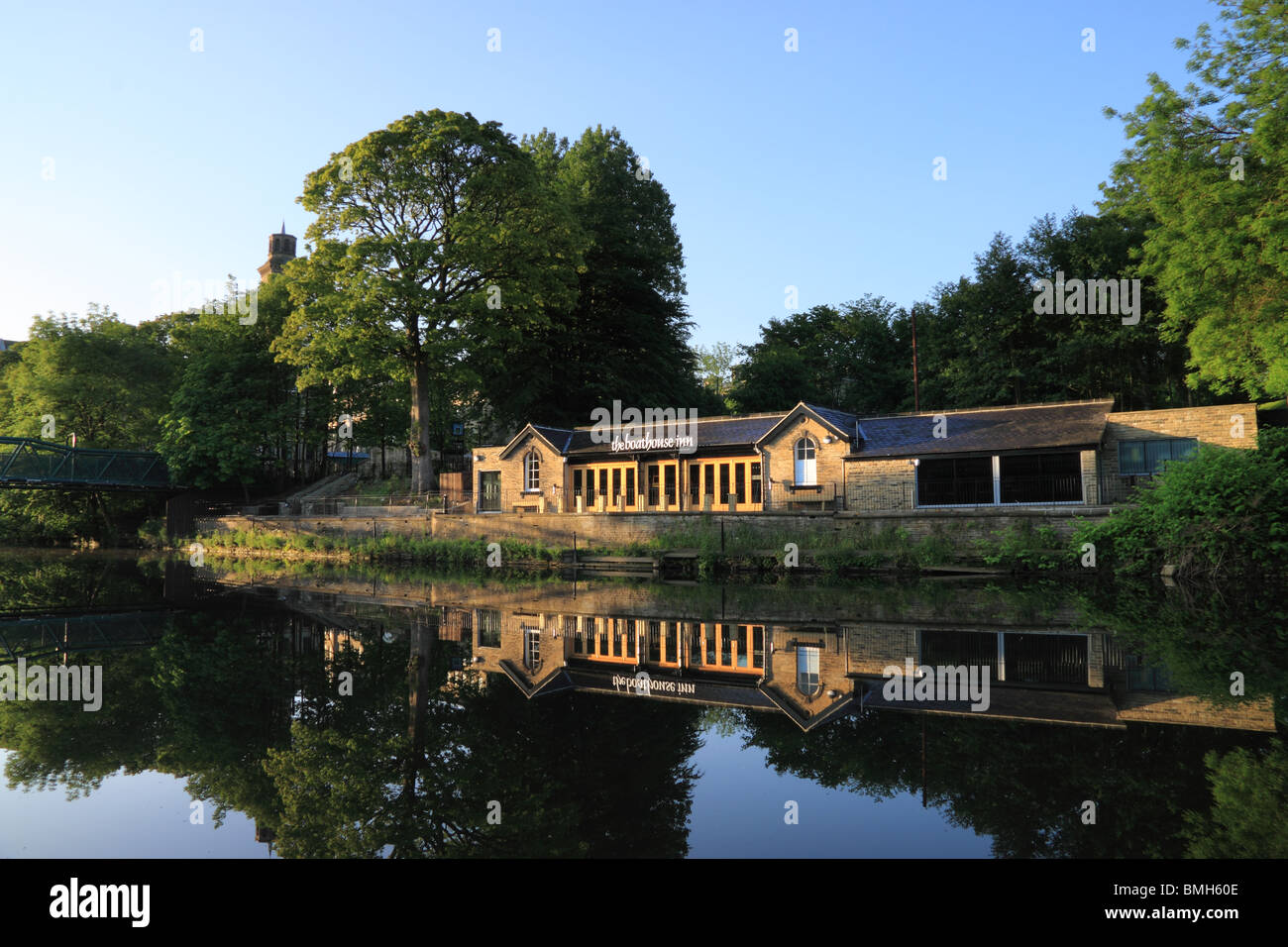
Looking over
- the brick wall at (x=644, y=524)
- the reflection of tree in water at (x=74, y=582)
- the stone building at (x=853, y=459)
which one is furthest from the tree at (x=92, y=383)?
the stone building at (x=853, y=459)

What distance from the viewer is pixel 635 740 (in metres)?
6.42

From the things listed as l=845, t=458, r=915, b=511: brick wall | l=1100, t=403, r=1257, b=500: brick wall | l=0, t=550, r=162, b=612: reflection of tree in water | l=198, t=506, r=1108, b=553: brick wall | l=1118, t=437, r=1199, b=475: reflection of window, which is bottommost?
l=0, t=550, r=162, b=612: reflection of tree in water

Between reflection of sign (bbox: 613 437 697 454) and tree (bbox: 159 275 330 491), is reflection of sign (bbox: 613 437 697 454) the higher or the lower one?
the lower one

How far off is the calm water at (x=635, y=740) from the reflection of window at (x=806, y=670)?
0.17 feet

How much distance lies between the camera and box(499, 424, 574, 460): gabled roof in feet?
110

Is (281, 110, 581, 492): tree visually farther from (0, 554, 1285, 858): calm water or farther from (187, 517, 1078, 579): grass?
(0, 554, 1285, 858): calm water

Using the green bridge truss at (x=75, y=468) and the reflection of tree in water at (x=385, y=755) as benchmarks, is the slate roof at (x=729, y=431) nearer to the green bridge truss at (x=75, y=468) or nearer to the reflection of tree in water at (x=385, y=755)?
the reflection of tree in water at (x=385, y=755)

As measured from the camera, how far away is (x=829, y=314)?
2287 inches

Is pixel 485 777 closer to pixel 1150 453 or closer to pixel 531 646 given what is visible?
pixel 531 646

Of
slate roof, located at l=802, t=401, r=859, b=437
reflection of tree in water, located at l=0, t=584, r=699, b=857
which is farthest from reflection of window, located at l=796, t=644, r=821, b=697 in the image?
slate roof, located at l=802, t=401, r=859, b=437

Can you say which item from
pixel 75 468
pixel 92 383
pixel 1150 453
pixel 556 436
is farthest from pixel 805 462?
pixel 92 383

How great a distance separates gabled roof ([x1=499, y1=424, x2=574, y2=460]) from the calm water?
20493 millimetres
